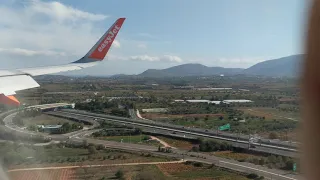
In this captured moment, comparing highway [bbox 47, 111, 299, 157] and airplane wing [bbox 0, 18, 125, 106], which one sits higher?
airplane wing [bbox 0, 18, 125, 106]

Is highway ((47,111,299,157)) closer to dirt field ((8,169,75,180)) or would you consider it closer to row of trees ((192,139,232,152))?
row of trees ((192,139,232,152))

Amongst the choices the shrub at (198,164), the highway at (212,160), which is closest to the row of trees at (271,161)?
the highway at (212,160)

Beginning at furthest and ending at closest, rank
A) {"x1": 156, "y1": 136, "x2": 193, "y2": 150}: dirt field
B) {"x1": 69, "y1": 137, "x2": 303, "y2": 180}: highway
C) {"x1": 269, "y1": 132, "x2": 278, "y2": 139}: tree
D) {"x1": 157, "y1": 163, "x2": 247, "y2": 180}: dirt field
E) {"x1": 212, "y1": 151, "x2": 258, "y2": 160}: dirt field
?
{"x1": 156, "y1": 136, "x2": 193, "y2": 150}: dirt field, {"x1": 269, "y1": 132, "x2": 278, "y2": 139}: tree, {"x1": 212, "y1": 151, "x2": 258, "y2": 160}: dirt field, {"x1": 157, "y1": 163, "x2": 247, "y2": 180}: dirt field, {"x1": 69, "y1": 137, "x2": 303, "y2": 180}: highway

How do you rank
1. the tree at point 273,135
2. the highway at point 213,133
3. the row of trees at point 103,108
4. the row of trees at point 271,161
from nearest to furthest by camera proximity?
the row of trees at point 271,161
the highway at point 213,133
the tree at point 273,135
the row of trees at point 103,108

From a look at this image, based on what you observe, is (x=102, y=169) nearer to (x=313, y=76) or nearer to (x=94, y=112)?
(x=313, y=76)

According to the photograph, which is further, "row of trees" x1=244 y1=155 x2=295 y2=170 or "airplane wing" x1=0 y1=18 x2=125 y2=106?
A: "row of trees" x1=244 y1=155 x2=295 y2=170

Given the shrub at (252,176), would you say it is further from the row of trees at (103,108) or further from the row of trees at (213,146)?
the row of trees at (103,108)

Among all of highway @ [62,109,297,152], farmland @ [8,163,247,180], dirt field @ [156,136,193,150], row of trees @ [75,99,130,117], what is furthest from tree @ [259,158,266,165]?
row of trees @ [75,99,130,117]
